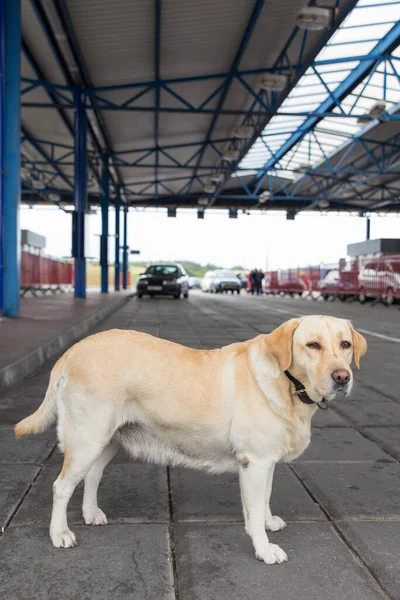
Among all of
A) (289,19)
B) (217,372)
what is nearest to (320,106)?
(289,19)

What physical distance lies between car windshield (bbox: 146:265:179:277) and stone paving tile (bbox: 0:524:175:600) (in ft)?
73.9

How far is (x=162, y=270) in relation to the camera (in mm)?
25094

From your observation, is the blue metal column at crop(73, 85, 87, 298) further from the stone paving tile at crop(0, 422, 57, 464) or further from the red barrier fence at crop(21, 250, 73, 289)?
the stone paving tile at crop(0, 422, 57, 464)

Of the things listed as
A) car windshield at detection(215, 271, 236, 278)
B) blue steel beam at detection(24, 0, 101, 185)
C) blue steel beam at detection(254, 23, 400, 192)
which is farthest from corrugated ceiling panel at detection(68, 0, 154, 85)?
car windshield at detection(215, 271, 236, 278)

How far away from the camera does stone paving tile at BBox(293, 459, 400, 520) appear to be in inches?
95.6

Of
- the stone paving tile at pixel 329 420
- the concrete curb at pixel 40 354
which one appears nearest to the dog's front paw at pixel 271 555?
the stone paving tile at pixel 329 420

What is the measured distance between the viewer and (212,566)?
1.92 m

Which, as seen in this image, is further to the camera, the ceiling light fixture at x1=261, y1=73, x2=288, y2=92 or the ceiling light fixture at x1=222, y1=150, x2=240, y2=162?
the ceiling light fixture at x1=222, y1=150, x2=240, y2=162

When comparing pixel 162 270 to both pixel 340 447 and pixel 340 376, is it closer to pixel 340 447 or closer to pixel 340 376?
pixel 340 447

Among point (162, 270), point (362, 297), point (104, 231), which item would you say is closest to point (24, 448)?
Result: point (362, 297)

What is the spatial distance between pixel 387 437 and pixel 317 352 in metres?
1.88

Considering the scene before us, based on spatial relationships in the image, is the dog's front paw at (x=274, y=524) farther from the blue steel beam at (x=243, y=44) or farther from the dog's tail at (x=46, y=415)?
the blue steel beam at (x=243, y=44)

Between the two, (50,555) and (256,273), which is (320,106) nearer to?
(256,273)

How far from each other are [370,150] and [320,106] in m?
6.29
